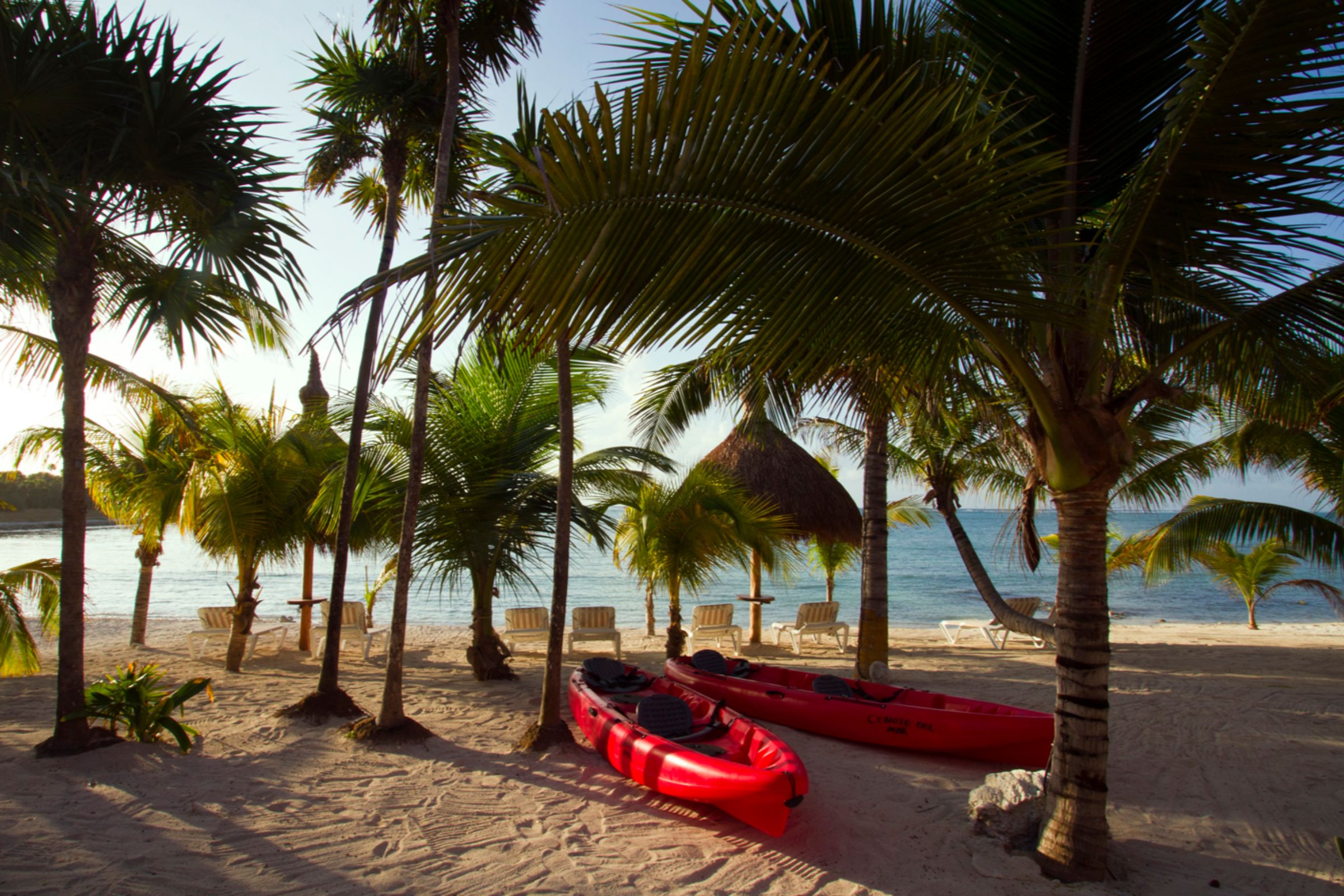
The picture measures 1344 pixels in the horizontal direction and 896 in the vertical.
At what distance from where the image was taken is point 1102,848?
14.4ft

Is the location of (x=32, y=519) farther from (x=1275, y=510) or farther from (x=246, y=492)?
(x=1275, y=510)

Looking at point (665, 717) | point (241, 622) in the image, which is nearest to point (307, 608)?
point (241, 622)

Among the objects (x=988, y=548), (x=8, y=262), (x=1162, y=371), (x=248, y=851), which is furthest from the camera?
(x=988, y=548)

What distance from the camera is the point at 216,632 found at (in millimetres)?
A: 12430

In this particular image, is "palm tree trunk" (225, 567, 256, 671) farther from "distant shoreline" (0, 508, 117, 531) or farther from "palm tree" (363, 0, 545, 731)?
"distant shoreline" (0, 508, 117, 531)

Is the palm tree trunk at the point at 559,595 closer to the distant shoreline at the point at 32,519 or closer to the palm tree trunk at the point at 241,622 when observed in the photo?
the palm tree trunk at the point at 241,622

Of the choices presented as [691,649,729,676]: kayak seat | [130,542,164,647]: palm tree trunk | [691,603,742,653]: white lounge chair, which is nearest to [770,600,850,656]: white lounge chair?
[691,603,742,653]: white lounge chair

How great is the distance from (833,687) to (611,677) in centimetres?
245

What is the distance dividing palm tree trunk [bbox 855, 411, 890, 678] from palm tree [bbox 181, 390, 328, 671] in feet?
26.3

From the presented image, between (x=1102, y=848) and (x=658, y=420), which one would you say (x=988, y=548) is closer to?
(x=658, y=420)

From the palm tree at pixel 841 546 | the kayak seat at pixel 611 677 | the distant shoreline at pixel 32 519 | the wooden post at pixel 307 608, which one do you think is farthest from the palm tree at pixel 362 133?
the distant shoreline at pixel 32 519

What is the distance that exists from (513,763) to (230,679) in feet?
19.6

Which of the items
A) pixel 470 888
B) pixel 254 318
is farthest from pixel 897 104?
pixel 254 318

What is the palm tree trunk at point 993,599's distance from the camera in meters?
11.6
